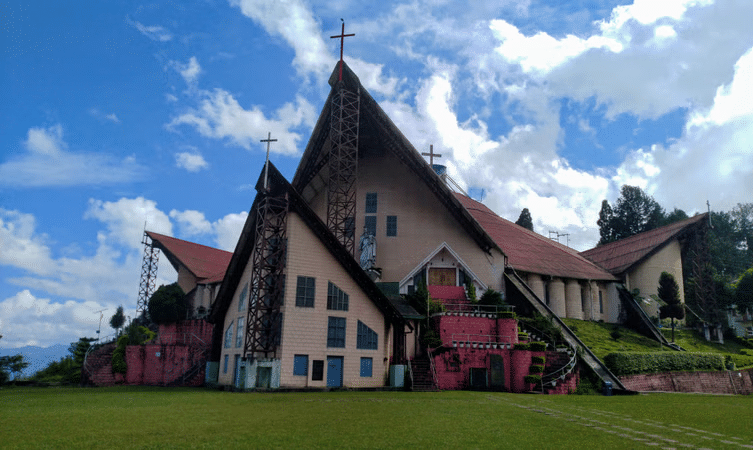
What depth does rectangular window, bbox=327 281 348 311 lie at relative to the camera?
27078 mm

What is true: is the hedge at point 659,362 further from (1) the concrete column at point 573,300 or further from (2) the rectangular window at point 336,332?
(2) the rectangular window at point 336,332

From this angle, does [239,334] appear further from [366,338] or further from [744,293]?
[744,293]

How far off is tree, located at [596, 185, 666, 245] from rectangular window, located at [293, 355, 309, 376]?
5517cm

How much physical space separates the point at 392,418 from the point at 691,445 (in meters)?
6.48

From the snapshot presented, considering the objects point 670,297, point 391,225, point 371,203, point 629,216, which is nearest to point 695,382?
point 670,297

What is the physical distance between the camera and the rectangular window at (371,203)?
4062cm

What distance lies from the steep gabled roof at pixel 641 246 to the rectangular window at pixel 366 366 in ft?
91.3

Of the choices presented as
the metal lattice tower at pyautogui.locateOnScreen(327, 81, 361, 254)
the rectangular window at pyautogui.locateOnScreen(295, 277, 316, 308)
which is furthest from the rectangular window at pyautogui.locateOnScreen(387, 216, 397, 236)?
the rectangular window at pyautogui.locateOnScreen(295, 277, 316, 308)

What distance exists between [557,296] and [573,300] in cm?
189

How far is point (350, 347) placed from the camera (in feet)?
88.5

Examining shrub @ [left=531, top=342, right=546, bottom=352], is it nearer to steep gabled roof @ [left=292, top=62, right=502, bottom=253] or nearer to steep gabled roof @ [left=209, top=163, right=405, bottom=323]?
steep gabled roof @ [left=209, top=163, right=405, bottom=323]

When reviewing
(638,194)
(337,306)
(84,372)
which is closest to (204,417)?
(337,306)

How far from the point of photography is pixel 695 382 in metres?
30.1

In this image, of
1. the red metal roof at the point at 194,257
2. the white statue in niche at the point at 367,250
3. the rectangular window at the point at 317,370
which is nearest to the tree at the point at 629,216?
the white statue in niche at the point at 367,250
